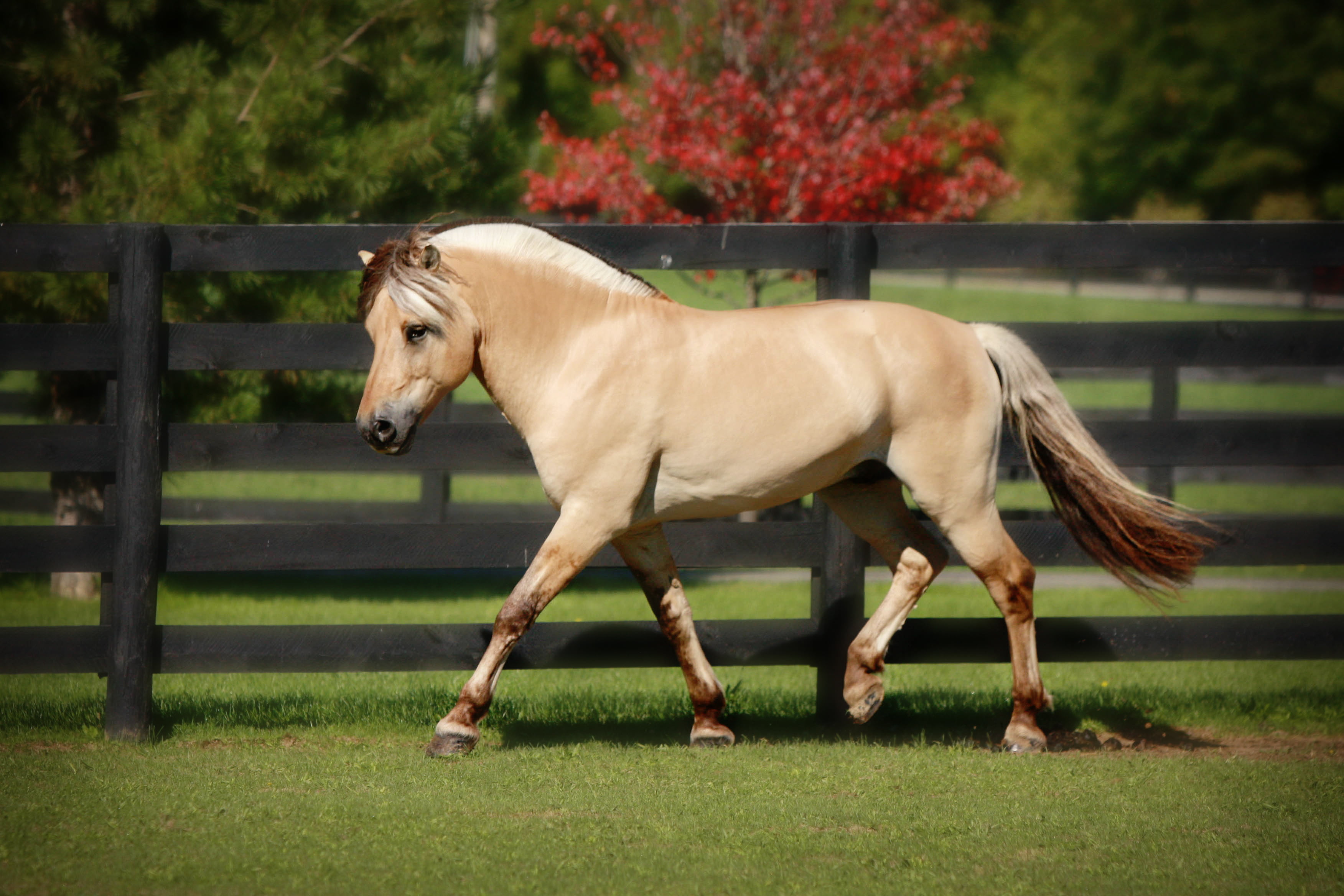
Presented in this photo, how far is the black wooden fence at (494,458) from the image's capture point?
5.14 meters

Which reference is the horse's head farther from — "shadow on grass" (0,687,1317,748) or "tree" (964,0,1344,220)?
"tree" (964,0,1344,220)

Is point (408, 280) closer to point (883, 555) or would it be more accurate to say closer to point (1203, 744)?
point (883, 555)

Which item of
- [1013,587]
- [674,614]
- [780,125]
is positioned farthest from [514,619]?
[780,125]

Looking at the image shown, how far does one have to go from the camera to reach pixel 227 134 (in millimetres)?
7055

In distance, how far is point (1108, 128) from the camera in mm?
34375

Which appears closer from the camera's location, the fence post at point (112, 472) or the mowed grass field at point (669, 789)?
the mowed grass field at point (669, 789)

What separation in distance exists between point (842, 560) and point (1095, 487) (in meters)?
1.09

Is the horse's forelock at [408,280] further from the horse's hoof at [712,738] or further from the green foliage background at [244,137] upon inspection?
the green foliage background at [244,137]

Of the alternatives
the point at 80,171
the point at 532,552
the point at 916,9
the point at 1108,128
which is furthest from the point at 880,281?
the point at 532,552

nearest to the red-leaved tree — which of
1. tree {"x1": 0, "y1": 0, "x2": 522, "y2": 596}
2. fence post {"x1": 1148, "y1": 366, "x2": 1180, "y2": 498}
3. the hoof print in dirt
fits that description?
fence post {"x1": 1148, "y1": 366, "x2": 1180, "y2": 498}

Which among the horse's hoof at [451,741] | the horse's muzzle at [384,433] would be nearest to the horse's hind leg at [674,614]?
the horse's hoof at [451,741]

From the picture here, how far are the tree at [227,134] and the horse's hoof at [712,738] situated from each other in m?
3.86

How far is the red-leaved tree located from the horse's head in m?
7.87

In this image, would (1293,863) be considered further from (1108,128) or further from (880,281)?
(1108,128)
